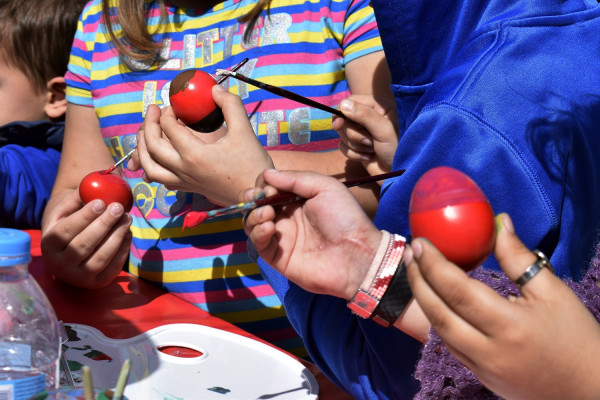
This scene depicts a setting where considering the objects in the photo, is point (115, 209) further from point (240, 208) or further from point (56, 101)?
point (56, 101)

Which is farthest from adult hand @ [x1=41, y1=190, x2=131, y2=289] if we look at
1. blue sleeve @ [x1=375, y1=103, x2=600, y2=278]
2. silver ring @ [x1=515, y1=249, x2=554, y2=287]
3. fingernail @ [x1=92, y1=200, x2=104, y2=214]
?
silver ring @ [x1=515, y1=249, x2=554, y2=287]

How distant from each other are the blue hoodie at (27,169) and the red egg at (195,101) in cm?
103

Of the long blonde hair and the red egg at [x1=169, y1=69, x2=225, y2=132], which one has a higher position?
the long blonde hair

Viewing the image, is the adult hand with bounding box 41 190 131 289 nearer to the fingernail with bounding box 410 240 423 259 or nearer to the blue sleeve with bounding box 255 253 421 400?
the blue sleeve with bounding box 255 253 421 400

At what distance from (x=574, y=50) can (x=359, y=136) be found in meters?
0.41

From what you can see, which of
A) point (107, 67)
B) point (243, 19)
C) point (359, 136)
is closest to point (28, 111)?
point (107, 67)

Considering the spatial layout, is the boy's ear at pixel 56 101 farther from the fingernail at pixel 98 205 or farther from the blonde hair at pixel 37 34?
the fingernail at pixel 98 205

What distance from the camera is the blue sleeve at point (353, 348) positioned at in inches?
35.9

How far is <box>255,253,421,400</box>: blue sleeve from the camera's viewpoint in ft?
2.99

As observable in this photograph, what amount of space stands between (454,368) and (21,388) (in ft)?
1.64

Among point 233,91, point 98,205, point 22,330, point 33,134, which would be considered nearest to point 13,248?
point 22,330

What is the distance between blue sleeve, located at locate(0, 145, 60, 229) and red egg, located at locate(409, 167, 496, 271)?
1562mm

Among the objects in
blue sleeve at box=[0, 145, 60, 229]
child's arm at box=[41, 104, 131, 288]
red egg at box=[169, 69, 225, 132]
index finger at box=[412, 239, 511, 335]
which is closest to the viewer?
index finger at box=[412, 239, 511, 335]

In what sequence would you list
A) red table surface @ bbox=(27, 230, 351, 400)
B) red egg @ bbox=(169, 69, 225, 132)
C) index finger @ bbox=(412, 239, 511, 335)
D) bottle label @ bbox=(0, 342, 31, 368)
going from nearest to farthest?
index finger @ bbox=(412, 239, 511, 335) < bottle label @ bbox=(0, 342, 31, 368) < red egg @ bbox=(169, 69, 225, 132) < red table surface @ bbox=(27, 230, 351, 400)
